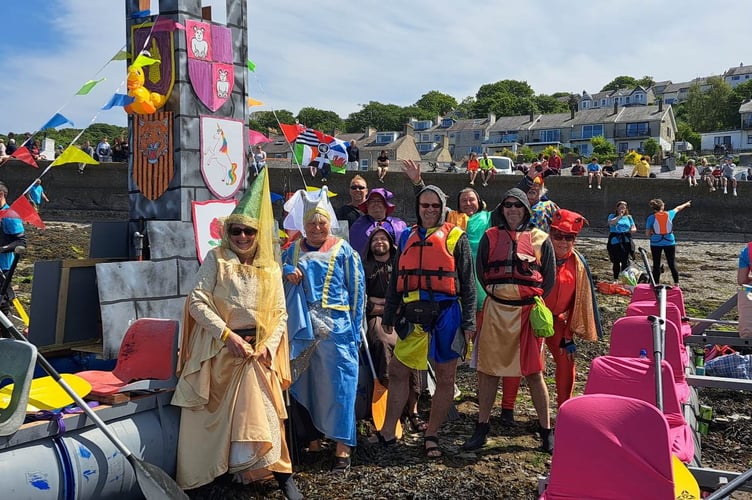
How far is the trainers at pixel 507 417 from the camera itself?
550cm

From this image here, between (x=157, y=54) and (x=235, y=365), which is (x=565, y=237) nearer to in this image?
(x=235, y=365)

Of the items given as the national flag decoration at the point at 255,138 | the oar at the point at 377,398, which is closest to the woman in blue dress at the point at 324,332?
the oar at the point at 377,398

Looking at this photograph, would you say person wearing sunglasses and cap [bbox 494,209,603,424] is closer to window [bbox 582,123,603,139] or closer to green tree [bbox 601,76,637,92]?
window [bbox 582,123,603,139]

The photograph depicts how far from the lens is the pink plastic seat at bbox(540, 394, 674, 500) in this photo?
279cm

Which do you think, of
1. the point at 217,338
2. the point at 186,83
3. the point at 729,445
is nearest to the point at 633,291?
the point at 729,445

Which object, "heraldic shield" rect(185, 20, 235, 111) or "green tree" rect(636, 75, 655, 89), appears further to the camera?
"green tree" rect(636, 75, 655, 89)

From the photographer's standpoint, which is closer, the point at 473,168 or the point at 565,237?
the point at 565,237

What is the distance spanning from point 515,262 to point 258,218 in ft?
6.09

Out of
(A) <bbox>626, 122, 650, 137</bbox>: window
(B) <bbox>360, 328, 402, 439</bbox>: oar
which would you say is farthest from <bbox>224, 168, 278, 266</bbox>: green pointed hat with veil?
(A) <bbox>626, 122, 650, 137</bbox>: window

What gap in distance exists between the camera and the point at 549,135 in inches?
3103

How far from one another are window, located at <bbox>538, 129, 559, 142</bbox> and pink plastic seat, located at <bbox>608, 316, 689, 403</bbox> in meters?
76.4

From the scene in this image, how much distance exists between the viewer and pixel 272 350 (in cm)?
409

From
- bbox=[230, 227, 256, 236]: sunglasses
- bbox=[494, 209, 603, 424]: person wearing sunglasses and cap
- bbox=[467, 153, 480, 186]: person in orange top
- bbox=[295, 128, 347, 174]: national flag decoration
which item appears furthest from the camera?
bbox=[467, 153, 480, 186]: person in orange top

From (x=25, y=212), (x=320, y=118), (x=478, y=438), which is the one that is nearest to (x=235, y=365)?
(x=478, y=438)
